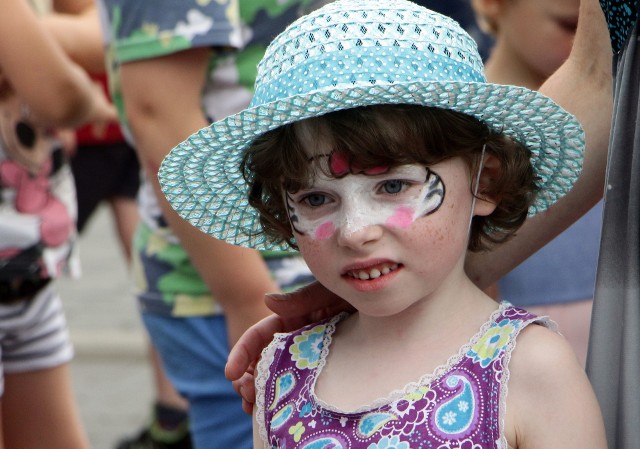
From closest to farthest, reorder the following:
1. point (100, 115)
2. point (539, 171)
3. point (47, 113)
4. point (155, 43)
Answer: point (539, 171)
point (155, 43)
point (47, 113)
point (100, 115)

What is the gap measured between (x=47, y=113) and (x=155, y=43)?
0.53 m

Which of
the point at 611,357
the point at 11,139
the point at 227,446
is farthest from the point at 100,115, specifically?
the point at 611,357

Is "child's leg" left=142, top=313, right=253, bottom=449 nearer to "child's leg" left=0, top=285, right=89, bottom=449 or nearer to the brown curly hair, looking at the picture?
"child's leg" left=0, top=285, right=89, bottom=449

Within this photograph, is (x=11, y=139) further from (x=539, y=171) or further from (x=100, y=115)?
(x=539, y=171)

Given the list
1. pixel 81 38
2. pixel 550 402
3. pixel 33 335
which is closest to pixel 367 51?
pixel 550 402

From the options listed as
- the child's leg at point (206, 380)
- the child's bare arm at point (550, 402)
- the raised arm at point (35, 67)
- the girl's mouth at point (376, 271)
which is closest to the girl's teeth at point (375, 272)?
the girl's mouth at point (376, 271)

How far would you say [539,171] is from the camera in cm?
198

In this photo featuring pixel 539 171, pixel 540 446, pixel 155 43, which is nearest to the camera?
pixel 540 446

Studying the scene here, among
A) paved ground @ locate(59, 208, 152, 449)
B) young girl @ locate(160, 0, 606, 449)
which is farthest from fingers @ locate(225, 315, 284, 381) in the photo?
paved ground @ locate(59, 208, 152, 449)

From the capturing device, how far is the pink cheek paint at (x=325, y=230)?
5.99 feet

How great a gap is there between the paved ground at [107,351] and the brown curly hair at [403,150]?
328 centimetres

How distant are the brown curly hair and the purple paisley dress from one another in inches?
7.4

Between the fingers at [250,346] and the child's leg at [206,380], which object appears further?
the child's leg at [206,380]

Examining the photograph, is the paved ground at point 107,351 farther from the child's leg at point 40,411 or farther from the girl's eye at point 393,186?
the girl's eye at point 393,186
